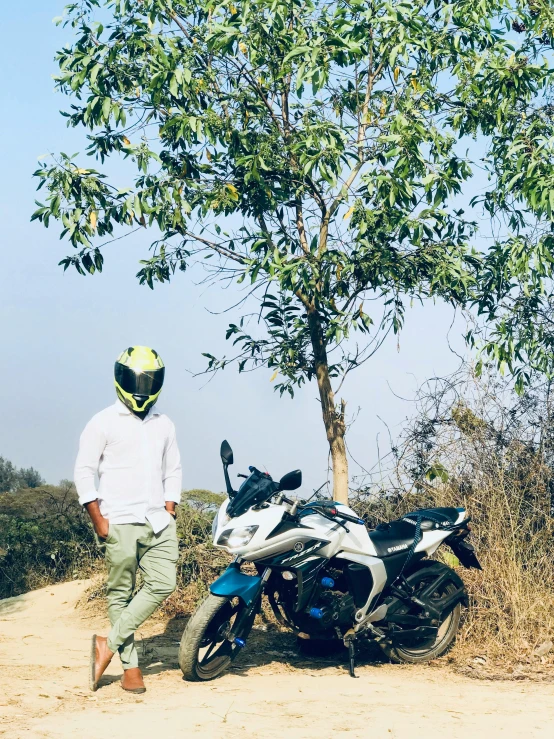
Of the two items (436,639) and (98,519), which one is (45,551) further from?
(436,639)

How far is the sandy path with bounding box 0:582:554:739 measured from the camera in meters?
4.79

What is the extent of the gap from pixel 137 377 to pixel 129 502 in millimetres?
785

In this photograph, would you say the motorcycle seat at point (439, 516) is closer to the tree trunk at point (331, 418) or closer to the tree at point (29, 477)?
the tree trunk at point (331, 418)

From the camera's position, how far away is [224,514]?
577cm

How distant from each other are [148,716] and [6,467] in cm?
1479

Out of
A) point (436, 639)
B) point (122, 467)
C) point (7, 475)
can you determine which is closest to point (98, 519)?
point (122, 467)

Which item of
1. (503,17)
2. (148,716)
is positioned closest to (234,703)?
(148,716)

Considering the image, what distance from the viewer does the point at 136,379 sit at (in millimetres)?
5734

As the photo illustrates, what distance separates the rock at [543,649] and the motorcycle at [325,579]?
22.9 inches

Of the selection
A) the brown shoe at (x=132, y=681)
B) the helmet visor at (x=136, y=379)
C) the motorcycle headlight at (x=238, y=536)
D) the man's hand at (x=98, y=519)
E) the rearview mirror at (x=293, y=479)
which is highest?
the helmet visor at (x=136, y=379)

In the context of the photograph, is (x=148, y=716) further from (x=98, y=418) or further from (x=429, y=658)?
(x=429, y=658)

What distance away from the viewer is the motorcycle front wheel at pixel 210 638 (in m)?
5.68

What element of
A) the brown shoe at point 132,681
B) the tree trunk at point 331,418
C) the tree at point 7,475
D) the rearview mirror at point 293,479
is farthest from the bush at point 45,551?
the tree at point 7,475

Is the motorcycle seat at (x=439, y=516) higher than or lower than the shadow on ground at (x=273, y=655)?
higher
